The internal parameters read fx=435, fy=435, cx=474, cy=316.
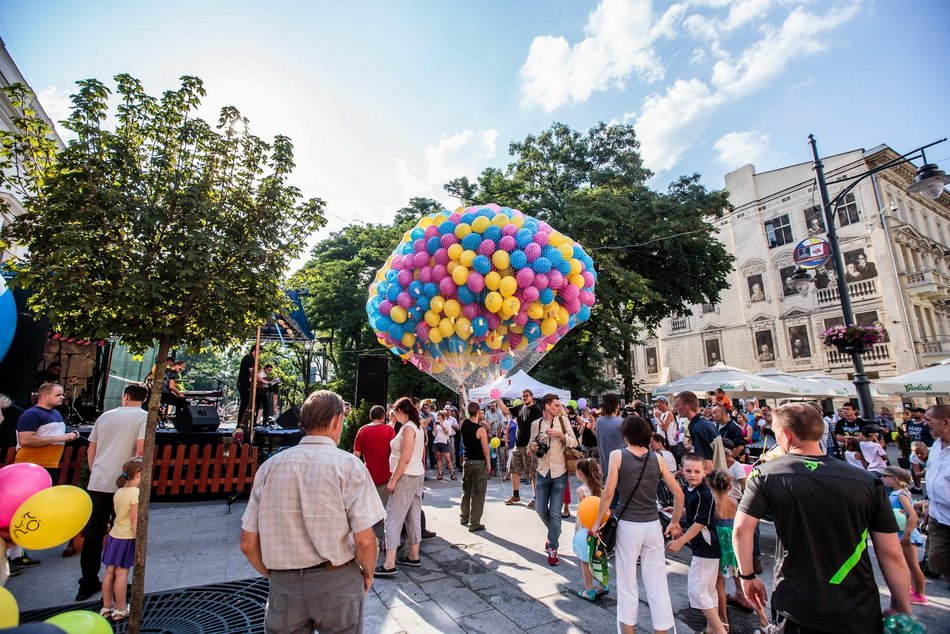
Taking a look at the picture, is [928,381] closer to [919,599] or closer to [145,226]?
[919,599]

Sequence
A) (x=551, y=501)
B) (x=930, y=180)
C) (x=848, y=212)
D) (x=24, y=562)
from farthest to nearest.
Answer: (x=848, y=212), (x=930, y=180), (x=551, y=501), (x=24, y=562)

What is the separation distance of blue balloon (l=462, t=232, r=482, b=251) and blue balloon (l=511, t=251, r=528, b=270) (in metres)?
0.48

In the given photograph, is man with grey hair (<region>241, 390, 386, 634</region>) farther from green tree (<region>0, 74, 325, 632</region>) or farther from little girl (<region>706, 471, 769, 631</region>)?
little girl (<region>706, 471, 769, 631</region>)

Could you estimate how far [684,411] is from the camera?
5.42 m

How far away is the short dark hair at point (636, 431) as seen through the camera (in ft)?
11.3

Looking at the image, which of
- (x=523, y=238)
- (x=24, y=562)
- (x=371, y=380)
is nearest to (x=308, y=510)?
(x=523, y=238)

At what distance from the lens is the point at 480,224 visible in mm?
5793

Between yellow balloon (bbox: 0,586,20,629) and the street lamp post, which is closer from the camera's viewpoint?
yellow balloon (bbox: 0,586,20,629)

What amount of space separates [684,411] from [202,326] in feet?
17.6

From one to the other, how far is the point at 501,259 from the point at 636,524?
10.9 feet

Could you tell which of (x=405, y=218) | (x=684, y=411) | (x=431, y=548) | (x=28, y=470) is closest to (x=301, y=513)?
(x=28, y=470)

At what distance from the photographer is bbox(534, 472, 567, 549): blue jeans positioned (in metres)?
5.06

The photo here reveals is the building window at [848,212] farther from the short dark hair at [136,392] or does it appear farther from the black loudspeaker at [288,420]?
the short dark hair at [136,392]

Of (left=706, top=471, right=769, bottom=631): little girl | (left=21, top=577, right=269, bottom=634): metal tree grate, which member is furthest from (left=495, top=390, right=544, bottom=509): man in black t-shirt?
(left=21, top=577, right=269, bottom=634): metal tree grate
